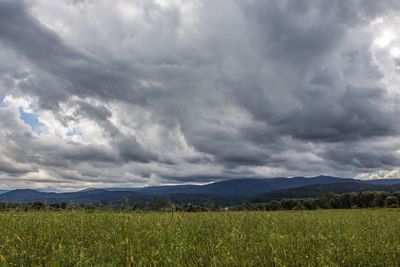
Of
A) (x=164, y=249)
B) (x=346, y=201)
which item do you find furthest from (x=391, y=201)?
(x=164, y=249)

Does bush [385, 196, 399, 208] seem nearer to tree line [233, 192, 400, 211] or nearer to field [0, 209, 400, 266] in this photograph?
tree line [233, 192, 400, 211]

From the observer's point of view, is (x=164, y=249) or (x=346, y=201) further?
(x=346, y=201)

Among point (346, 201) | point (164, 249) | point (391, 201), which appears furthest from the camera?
point (346, 201)

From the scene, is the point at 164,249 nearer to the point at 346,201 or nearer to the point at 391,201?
the point at 391,201

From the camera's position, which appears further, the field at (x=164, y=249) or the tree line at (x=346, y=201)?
the tree line at (x=346, y=201)

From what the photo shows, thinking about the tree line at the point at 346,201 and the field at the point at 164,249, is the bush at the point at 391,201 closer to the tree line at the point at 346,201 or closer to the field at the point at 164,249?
the tree line at the point at 346,201

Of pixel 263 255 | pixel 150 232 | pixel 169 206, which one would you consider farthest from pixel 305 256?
pixel 169 206

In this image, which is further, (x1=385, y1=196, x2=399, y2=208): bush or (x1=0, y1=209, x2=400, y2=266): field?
(x1=385, y1=196, x2=399, y2=208): bush

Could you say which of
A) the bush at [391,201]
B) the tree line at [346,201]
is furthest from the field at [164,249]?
the bush at [391,201]

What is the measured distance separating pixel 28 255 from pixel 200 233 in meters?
4.57

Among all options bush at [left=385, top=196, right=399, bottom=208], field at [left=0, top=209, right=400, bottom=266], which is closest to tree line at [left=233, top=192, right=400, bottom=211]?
bush at [left=385, top=196, right=399, bottom=208]

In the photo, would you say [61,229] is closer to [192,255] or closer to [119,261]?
[119,261]

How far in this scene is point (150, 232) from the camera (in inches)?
335

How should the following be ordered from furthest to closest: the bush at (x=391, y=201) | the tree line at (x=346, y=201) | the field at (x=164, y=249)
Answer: the tree line at (x=346, y=201), the bush at (x=391, y=201), the field at (x=164, y=249)
